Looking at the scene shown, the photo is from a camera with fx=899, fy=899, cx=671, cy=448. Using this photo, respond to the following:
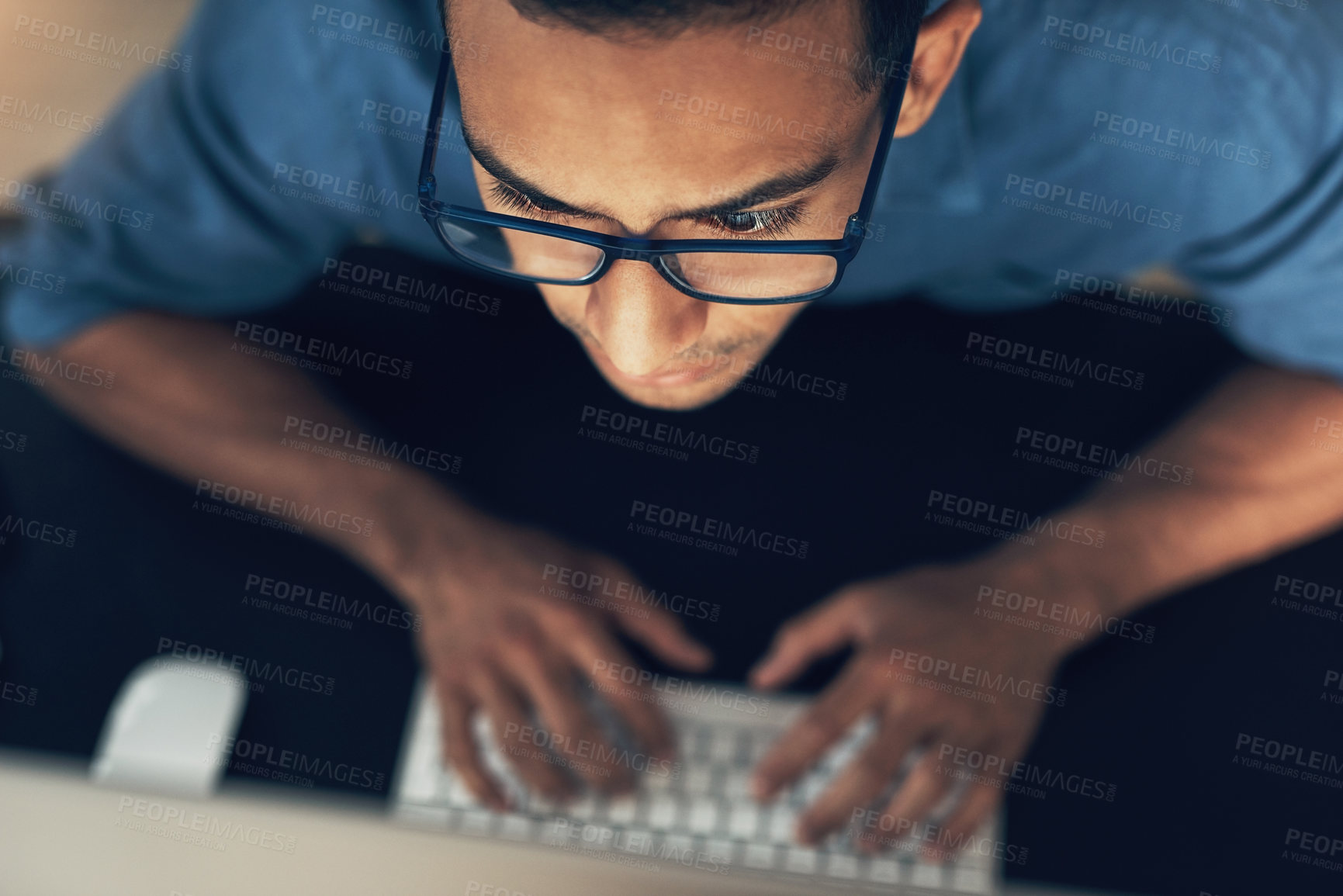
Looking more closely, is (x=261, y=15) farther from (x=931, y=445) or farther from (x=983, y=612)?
(x=983, y=612)

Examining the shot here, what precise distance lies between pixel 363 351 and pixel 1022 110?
0.65 metres

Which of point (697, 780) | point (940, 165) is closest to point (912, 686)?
point (697, 780)

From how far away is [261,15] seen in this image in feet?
2.30

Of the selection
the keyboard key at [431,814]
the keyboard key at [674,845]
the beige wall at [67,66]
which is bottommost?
the keyboard key at [431,814]

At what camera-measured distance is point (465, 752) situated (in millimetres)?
702

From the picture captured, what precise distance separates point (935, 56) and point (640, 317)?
9.8 inches

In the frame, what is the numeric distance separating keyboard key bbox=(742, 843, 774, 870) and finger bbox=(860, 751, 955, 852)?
69 millimetres

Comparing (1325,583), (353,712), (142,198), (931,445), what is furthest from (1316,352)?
(142,198)

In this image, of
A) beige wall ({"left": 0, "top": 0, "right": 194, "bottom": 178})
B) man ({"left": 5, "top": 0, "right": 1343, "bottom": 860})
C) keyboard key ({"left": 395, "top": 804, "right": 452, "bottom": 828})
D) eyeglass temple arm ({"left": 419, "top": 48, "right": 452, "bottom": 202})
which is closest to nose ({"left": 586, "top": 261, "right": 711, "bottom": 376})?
man ({"left": 5, "top": 0, "right": 1343, "bottom": 860})

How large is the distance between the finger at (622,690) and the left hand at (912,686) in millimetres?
80

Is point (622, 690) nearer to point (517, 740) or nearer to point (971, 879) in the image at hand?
point (517, 740)

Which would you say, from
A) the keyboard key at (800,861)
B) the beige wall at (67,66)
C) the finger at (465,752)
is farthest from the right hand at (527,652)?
the beige wall at (67,66)

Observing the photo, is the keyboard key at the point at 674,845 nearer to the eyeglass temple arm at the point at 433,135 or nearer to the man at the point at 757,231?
the man at the point at 757,231

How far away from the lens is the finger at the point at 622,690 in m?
0.70
